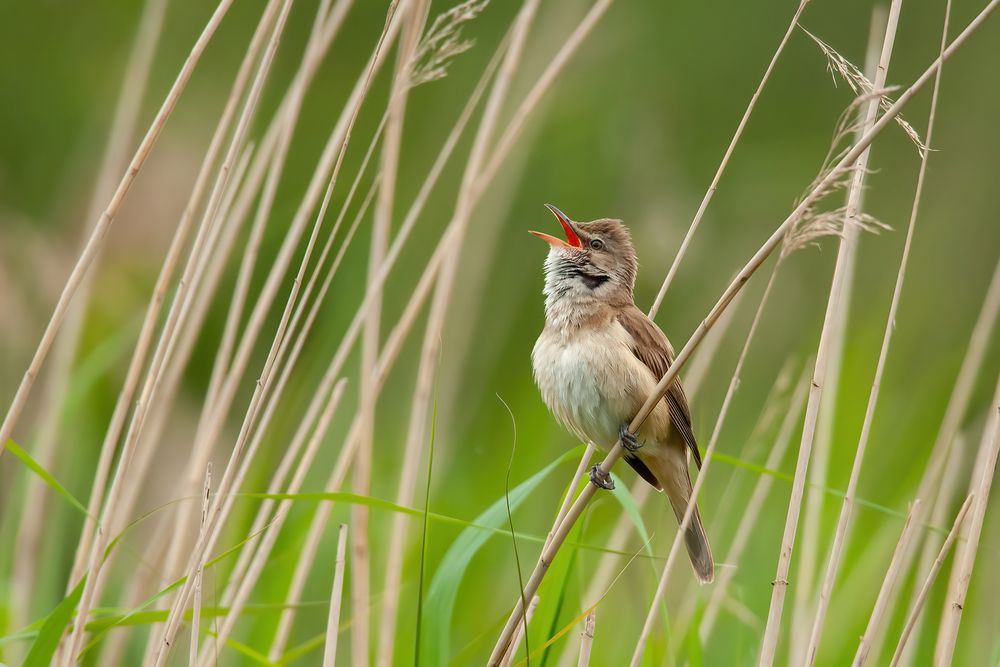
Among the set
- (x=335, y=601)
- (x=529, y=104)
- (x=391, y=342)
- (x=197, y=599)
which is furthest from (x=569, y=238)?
(x=197, y=599)

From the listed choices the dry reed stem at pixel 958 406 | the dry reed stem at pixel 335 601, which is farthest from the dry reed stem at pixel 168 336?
the dry reed stem at pixel 958 406

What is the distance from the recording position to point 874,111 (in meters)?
2.60

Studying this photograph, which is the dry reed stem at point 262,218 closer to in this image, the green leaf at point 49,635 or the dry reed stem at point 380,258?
the dry reed stem at point 380,258

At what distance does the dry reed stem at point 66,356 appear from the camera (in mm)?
3482

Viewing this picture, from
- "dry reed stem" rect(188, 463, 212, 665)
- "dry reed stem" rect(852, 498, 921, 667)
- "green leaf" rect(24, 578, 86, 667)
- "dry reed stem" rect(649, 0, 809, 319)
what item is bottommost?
"green leaf" rect(24, 578, 86, 667)

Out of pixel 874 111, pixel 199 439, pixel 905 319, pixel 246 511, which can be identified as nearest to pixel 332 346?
pixel 246 511

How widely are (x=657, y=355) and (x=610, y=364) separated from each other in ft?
0.66

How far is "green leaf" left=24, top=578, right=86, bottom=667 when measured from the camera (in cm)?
237

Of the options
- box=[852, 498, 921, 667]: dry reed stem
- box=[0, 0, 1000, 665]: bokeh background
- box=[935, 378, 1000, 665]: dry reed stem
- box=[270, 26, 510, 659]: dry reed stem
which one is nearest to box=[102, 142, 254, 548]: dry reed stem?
box=[0, 0, 1000, 665]: bokeh background

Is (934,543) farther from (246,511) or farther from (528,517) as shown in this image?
(246,511)

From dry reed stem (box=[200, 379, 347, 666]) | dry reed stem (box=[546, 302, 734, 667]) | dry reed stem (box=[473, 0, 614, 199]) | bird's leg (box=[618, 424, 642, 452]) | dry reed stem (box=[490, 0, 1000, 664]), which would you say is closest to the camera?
dry reed stem (box=[490, 0, 1000, 664])

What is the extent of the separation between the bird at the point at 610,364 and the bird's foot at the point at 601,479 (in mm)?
382

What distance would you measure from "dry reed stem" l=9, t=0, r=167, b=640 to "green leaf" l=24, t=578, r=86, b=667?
1096 millimetres

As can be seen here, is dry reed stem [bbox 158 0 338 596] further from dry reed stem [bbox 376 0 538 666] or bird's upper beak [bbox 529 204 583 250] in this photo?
bird's upper beak [bbox 529 204 583 250]
